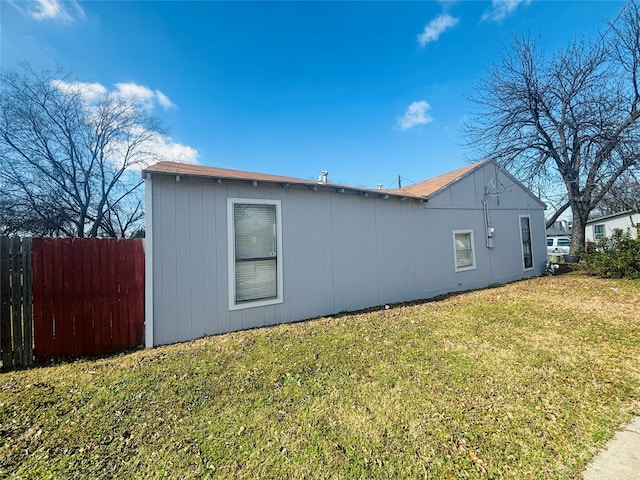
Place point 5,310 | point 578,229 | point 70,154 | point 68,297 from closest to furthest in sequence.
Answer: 1. point 5,310
2. point 68,297
3. point 578,229
4. point 70,154

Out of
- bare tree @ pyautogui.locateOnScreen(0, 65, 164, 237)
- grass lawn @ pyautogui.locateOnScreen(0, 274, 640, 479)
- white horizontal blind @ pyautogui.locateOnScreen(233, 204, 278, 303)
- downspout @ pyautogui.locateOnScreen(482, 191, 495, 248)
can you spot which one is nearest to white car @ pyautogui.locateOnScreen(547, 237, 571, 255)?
downspout @ pyautogui.locateOnScreen(482, 191, 495, 248)

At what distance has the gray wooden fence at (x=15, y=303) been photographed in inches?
136

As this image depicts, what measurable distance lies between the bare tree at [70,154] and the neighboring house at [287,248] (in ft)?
51.8

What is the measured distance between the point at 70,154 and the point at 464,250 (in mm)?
21965

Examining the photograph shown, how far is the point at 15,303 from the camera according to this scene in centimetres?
350

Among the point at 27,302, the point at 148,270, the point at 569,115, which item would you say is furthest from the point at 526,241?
the point at 27,302

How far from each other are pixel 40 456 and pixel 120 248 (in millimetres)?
2827

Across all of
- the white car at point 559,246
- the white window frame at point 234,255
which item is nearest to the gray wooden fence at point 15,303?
the white window frame at point 234,255

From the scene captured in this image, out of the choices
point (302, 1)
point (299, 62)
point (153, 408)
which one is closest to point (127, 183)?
point (299, 62)

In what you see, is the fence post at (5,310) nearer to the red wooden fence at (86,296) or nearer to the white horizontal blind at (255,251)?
the red wooden fence at (86,296)

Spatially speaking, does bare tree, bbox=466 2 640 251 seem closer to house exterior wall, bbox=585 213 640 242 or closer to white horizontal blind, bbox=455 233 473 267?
white horizontal blind, bbox=455 233 473 267

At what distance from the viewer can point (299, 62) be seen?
367 inches

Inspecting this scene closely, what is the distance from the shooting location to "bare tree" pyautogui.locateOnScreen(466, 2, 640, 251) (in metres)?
9.43

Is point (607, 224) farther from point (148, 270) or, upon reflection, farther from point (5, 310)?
point (5, 310)
